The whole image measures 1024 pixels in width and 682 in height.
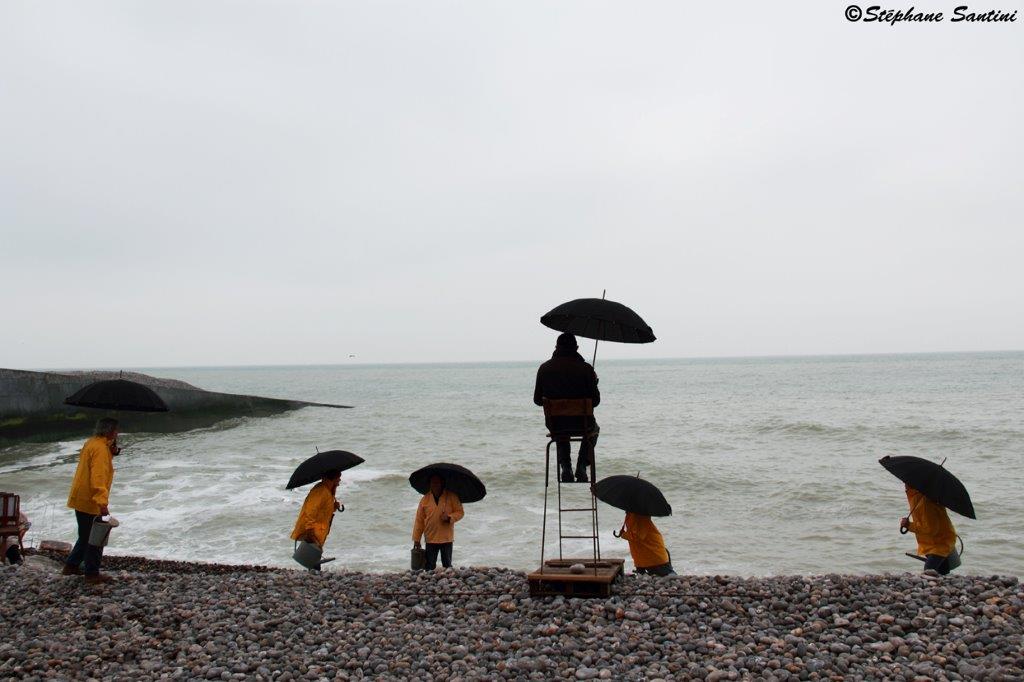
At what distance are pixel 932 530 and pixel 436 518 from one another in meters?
5.17

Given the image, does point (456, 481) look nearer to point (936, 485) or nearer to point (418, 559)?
point (418, 559)

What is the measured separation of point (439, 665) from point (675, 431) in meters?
30.7

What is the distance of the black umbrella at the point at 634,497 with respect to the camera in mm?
8039

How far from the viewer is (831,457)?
2466 centimetres

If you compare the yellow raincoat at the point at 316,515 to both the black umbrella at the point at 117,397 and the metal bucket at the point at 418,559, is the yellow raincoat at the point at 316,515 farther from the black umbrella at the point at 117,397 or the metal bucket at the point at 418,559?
the black umbrella at the point at 117,397

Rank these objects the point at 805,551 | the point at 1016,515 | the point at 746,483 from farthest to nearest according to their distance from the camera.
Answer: the point at 746,483 → the point at 1016,515 → the point at 805,551

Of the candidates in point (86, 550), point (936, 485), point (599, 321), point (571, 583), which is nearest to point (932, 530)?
point (936, 485)

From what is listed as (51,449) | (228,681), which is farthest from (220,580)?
(51,449)

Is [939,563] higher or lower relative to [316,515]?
lower

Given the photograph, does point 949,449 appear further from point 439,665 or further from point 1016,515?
point 439,665

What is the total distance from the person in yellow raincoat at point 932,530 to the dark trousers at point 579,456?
3.41 m

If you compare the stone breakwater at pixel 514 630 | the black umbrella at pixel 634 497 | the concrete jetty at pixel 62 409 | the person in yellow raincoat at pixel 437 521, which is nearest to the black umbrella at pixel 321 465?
the person in yellow raincoat at pixel 437 521

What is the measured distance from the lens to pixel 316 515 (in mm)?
8805

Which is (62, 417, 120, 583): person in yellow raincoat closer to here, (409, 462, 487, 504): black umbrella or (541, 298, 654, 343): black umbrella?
(409, 462, 487, 504): black umbrella
